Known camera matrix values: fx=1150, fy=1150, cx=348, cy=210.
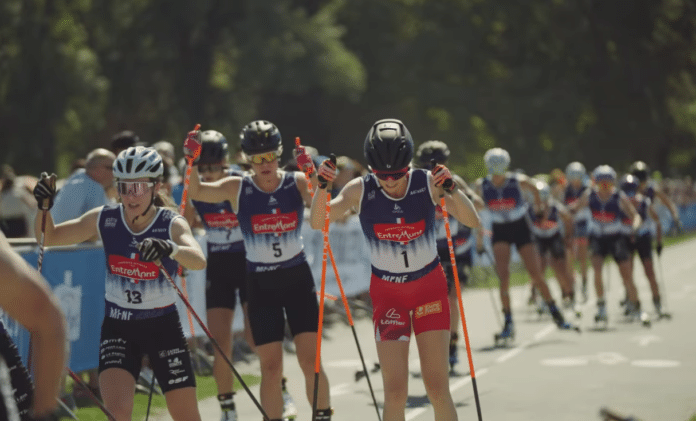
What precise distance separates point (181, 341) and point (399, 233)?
1.51m

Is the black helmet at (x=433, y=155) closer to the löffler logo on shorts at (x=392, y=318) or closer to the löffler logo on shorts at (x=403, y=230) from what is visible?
the löffler logo on shorts at (x=403, y=230)

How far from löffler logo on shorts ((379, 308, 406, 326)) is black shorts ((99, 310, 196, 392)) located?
1.24m

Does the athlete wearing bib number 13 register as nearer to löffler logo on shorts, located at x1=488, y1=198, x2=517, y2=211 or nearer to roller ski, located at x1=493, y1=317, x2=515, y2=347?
roller ski, located at x1=493, y1=317, x2=515, y2=347

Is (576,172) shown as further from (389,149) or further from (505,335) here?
(389,149)

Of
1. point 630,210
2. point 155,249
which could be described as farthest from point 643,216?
point 155,249

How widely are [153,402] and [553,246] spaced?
9.91 m

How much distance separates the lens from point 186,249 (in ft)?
20.1

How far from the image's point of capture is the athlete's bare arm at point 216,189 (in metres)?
8.16

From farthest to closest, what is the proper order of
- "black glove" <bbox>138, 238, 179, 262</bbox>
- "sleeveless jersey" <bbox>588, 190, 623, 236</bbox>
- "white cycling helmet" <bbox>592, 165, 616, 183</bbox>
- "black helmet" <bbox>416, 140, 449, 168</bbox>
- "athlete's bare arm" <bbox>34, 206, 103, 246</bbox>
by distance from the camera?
"sleeveless jersey" <bbox>588, 190, 623, 236</bbox>
"white cycling helmet" <bbox>592, 165, 616, 183</bbox>
"black helmet" <bbox>416, 140, 449, 168</bbox>
"athlete's bare arm" <bbox>34, 206, 103, 246</bbox>
"black glove" <bbox>138, 238, 179, 262</bbox>

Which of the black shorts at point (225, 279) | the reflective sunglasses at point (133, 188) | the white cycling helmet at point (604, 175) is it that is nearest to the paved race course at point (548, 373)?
the black shorts at point (225, 279)

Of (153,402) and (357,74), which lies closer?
(153,402)

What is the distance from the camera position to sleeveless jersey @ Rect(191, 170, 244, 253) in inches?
357

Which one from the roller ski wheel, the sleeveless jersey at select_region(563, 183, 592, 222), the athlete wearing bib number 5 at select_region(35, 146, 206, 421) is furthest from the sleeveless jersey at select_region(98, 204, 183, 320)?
the sleeveless jersey at select_region(563, 183, 592, 222)

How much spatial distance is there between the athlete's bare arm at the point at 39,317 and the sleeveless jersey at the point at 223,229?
19.4 ft
